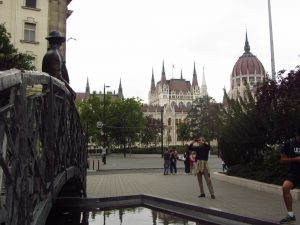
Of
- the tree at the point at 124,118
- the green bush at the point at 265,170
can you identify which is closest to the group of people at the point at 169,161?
the green bush at the point at 265,170

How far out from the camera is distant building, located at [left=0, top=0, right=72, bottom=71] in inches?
1521

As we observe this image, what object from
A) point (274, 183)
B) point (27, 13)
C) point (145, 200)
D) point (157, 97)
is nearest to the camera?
point (145, 200)

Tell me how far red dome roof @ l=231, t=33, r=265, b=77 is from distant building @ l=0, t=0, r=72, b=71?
121 metres

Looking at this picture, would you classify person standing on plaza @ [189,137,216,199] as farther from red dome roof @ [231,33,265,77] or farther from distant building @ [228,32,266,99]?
red dome roof @ [231,33,265,77]

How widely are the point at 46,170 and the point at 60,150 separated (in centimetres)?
128

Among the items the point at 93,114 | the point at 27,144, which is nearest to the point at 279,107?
the point at 27,144

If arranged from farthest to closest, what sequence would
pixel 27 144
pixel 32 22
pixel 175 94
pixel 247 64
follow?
pixel 175 94 → pixel 247 64 → pixel 32 22 → pixel 27 144

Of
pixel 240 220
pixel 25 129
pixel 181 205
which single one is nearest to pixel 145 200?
pixel 181 205

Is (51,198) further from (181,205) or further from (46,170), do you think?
(181,205)

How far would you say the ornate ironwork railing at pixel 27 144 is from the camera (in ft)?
12.8

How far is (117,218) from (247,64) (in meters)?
151

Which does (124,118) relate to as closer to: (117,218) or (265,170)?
(265,170)

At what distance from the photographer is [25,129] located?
14.6ft

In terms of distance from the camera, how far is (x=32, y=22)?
39812 mm
